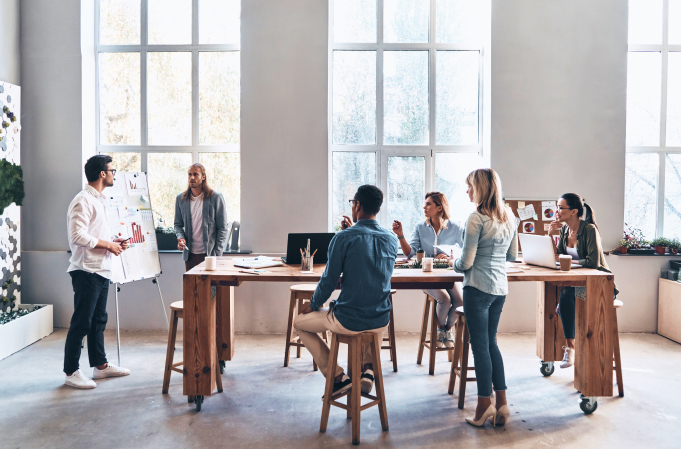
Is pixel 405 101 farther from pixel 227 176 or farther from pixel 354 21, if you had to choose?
pixel 227 176

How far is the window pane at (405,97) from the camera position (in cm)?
522

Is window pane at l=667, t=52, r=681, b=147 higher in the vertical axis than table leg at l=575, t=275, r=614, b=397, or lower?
higher

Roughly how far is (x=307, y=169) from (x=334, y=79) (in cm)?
109

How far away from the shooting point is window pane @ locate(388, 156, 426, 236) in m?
5.23

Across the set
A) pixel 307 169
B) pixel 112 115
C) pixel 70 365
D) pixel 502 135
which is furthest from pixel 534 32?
pixel 70 365

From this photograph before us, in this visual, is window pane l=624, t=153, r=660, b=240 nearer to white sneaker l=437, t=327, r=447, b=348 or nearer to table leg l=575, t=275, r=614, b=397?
table leg l=575, t=275, r=614, b=397

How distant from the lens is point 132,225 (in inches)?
167

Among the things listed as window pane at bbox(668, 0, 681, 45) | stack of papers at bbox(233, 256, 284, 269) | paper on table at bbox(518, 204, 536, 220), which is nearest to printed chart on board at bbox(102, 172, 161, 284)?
stack of papers at bbox(233, 256, 284, 269)

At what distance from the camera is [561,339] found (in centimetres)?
378

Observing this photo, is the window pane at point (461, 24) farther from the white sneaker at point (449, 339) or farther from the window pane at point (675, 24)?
the white sneaker at point (449, 339)

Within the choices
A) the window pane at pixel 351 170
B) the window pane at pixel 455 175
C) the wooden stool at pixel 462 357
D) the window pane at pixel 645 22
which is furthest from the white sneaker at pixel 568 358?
the window pane at pixel 645 22

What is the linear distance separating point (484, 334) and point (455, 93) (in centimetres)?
321

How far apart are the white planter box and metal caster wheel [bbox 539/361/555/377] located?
14.6ft

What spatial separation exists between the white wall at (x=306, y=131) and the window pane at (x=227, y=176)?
365 mm
